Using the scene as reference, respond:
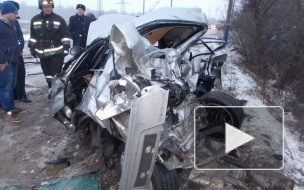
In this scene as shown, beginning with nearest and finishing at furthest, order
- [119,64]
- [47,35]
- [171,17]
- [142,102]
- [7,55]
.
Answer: [142,102], [119,64], [171,17], [7,55], [47,35]

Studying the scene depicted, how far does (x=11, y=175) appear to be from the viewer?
2.83 m

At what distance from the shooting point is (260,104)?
4938 mm

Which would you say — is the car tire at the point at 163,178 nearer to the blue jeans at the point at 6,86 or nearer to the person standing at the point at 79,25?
the blue jeans at the point at 6,86

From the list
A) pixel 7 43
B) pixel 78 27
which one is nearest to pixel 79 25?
pixel 78 27

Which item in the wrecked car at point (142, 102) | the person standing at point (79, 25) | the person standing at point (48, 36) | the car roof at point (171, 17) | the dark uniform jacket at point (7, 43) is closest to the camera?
the wrecked car at point (142, 102)

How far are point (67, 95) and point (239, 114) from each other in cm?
204

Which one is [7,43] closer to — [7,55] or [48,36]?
[7,55]

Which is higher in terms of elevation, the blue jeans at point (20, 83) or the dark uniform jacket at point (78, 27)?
the dark uniform jacket at point (78, 27)

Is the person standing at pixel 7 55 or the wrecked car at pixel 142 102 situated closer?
the wrecked car at pixel 142 102

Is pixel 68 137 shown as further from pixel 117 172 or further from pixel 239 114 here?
pixel 239 114

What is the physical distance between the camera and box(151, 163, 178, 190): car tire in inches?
83.0

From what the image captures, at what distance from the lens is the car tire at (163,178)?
2.11m

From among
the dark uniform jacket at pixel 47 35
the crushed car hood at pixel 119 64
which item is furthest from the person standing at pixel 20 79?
the crushed car hood at pixel 119 64

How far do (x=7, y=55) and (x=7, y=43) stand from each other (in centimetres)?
19
